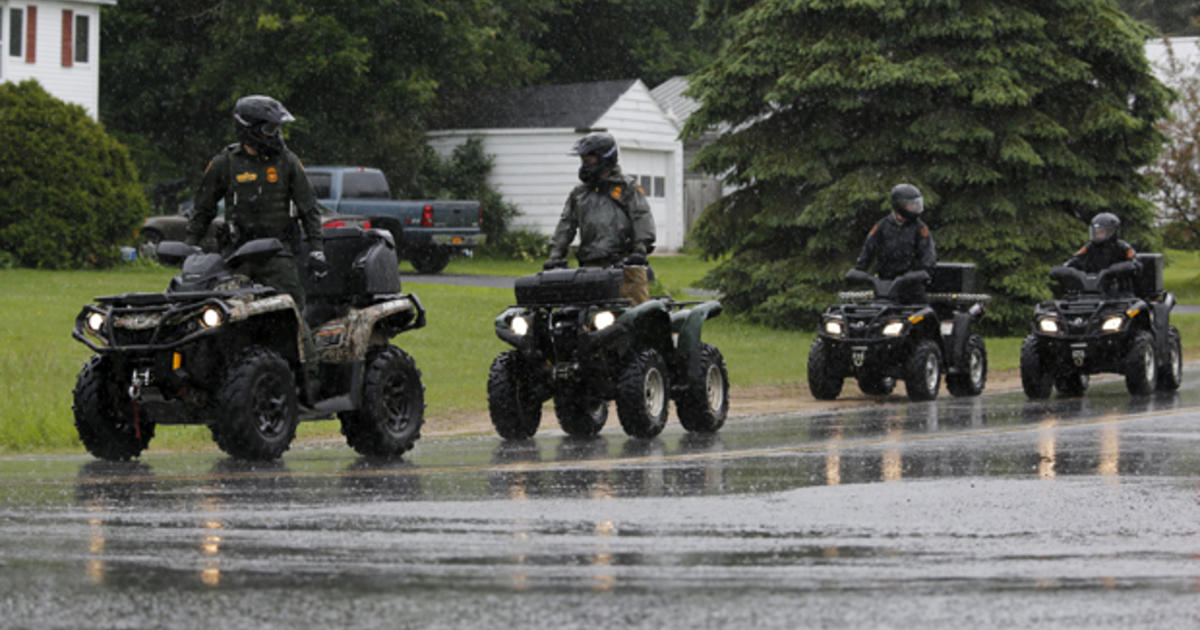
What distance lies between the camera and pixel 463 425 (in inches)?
657

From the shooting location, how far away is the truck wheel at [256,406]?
11.4 metres

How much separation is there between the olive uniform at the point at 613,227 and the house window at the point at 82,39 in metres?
36.3

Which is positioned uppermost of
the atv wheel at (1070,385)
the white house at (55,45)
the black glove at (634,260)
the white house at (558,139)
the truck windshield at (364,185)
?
the white house at (55,45)

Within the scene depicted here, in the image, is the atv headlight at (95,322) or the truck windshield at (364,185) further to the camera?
the truck windshield at (364,185)

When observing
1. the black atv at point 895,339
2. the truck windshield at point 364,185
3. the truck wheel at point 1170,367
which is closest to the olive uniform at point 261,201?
the black atv at point 895,339

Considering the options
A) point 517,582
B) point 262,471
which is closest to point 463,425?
point 262,471

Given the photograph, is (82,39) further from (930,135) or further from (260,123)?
(260,123)

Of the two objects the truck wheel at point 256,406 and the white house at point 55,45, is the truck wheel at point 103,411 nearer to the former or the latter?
the truck wheel at point 256,406

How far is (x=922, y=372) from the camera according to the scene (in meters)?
18.8

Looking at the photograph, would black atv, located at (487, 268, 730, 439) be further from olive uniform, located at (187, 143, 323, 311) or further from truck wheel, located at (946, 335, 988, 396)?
truck wheel, located at (946, 335, 988, 396)

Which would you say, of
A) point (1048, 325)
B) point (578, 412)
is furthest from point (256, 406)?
point (1048, 325)

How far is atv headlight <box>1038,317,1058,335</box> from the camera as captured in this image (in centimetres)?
1938

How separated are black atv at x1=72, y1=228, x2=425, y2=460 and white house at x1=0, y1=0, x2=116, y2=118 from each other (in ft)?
119

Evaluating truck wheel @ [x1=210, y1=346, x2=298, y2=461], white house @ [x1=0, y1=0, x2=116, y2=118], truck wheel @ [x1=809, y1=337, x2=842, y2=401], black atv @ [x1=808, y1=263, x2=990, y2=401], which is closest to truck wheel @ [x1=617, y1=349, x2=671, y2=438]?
truck wheel @ [x1=210, y1=346, x2=298, y2=461]
